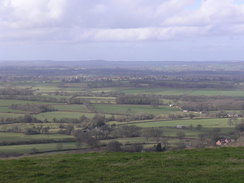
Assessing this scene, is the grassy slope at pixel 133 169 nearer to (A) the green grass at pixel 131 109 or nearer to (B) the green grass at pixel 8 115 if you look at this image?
(B) the green grass at pixel 8 115

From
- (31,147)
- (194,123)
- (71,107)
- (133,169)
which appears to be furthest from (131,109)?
(133,169)

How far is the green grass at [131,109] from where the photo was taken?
5666 cm

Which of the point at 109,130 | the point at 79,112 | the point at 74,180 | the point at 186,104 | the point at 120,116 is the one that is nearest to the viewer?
the point at 74,180

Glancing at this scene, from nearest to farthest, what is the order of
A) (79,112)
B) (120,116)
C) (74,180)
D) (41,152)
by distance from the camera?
(74,180), (41,152), (120,116), (79,112)

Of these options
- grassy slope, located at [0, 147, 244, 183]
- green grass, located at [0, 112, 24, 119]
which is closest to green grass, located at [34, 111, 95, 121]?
green grass, located at [0, 112, 24, 119]

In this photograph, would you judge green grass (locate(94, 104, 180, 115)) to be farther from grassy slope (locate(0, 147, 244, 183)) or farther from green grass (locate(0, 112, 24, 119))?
grassy slope (locate(0, 147, 244, 183))

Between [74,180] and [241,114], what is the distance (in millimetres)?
47533

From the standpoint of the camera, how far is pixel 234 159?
44.1 ft

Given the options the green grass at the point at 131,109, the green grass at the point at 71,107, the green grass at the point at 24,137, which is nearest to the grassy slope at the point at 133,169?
the green grass at the point at 24,137

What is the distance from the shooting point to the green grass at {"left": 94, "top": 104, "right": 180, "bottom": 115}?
186 ft

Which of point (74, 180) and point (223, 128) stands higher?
point (74, 180)

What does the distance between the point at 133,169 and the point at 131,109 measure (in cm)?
4729

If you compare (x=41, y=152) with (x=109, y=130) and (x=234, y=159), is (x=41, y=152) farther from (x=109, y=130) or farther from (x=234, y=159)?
(x=234, y=159)

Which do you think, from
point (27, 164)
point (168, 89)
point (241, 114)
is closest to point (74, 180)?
point (27, 164)
